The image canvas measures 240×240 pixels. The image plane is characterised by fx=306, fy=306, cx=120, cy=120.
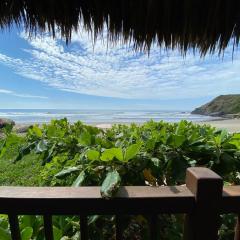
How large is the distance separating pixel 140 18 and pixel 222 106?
2097 inches

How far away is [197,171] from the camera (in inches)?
42.5

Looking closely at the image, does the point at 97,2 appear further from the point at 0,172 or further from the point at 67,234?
the point at 0,172

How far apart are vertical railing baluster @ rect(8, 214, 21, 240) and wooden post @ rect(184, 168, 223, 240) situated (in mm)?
623

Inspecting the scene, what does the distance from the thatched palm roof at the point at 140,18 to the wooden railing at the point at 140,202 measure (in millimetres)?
1447

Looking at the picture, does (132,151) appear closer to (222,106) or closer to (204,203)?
(204,203)

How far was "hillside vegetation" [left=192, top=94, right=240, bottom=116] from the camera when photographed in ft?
158

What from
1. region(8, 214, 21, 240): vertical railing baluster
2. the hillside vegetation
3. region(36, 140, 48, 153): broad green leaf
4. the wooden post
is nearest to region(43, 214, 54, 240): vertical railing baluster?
region(8, 214, 21, 240): vertical railing baluster

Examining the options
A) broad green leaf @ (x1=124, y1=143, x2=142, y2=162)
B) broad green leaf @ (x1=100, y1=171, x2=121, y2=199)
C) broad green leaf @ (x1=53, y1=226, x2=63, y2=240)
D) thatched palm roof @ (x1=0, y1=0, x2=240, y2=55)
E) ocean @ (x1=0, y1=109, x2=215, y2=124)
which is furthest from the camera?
ocean @ (x1=0, y1=109, x2=215, y2=124)

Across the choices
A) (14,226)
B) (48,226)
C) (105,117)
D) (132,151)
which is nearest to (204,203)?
(132,151)

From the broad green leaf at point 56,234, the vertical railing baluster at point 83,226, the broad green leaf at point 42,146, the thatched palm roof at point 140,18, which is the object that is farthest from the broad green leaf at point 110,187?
the thatched palm roof at point 140,18

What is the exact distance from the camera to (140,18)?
2.23 metres

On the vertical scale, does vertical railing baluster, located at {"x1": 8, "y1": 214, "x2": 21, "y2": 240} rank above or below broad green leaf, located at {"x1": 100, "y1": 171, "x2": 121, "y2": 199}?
below

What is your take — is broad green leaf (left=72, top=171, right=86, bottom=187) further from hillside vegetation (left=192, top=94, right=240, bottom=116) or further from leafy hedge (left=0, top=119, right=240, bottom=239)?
hillside vegetation (left=192, top=94, right=240, bottom=116)

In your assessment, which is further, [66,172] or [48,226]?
[66,172]
